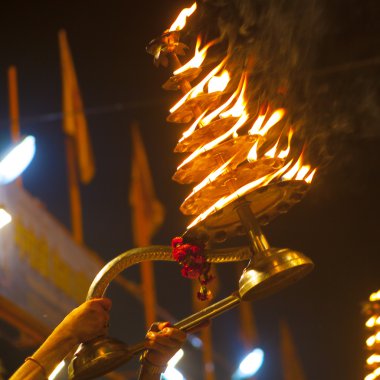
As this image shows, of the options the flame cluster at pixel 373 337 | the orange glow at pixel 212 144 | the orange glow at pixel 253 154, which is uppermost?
the orange glow at pixel 212 144

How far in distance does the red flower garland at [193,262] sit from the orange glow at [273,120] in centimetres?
40

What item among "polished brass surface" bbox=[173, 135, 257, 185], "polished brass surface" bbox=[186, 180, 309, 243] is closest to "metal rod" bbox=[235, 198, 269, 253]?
"polished brass surface" bbox=[186, 180, 309, 243]

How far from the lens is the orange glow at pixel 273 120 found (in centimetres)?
198

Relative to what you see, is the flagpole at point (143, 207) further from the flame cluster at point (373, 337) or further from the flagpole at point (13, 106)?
the flame cluster at point (373, 337)

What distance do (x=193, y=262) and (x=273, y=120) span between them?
505 mm

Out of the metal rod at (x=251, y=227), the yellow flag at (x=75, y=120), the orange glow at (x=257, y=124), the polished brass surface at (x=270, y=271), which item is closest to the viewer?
the polished brass surface at (x=270, y=271)

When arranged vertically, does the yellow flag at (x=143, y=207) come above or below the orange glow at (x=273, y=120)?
above

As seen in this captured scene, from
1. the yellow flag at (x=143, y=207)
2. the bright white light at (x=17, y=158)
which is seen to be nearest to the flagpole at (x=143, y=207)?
the yellow flag at (x=143, y=207)

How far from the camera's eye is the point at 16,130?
9.55 metres

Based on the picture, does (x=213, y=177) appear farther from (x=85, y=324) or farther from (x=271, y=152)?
(x=85, y=324)

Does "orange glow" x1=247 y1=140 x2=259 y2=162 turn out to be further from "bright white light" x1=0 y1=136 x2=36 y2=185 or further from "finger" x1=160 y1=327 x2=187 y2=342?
"bright white light" x1=0 y1=136 x2=36 y2=185

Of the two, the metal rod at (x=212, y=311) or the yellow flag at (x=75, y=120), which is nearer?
the metal rod at (x=212, y=311)

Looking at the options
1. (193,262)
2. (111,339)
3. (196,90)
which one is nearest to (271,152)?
(196,90)

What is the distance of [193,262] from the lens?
6.40ft
